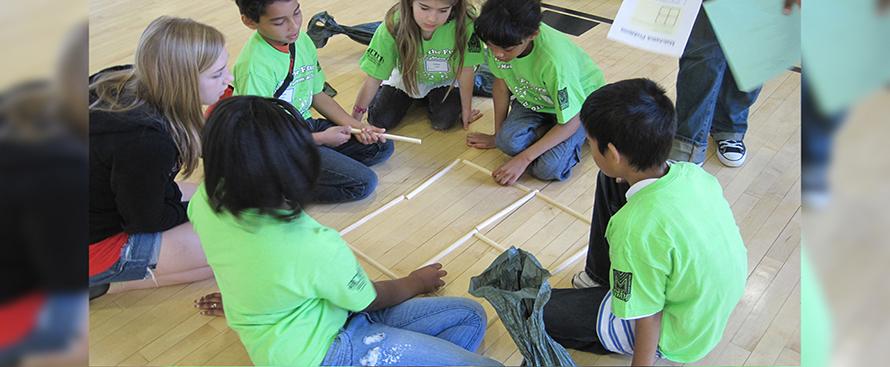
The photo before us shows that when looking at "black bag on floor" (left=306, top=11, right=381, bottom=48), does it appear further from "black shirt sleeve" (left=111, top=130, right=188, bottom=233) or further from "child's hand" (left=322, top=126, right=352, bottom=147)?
"black shirt sleeve" (left=111, top=130, right=188, bottom=233)

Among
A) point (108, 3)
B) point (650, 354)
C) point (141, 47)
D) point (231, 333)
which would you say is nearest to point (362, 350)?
point (231, 333)

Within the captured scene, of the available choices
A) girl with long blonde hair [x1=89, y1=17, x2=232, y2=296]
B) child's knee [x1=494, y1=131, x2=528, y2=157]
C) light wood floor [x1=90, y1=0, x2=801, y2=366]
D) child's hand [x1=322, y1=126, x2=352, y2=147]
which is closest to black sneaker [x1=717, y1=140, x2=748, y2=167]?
light wood floor [x1=90, y1=0, x2=801, y2=366]

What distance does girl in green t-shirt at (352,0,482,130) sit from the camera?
117cm

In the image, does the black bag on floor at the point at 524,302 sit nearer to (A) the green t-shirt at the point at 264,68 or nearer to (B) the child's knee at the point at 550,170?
(B) the child's knee at the point at 550,170

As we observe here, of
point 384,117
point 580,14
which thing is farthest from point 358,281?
point 580,14

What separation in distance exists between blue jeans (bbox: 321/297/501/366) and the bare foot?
A: 0.24m

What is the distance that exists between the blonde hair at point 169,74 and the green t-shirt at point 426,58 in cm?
35

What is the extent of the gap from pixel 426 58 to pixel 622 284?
59 centimetres

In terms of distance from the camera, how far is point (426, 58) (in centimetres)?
122

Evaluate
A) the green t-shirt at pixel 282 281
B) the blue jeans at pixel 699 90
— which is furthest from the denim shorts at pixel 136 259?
the blue jeans at pixel 699 90

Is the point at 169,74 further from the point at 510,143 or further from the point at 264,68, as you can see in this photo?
the point at 510,143

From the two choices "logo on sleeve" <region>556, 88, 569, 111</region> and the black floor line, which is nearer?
"logo on sleeve" <region>556, 88, 569, 111</region>

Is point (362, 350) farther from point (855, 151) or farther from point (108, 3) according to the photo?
point (108, 3)

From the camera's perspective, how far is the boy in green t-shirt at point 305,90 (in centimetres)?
100
